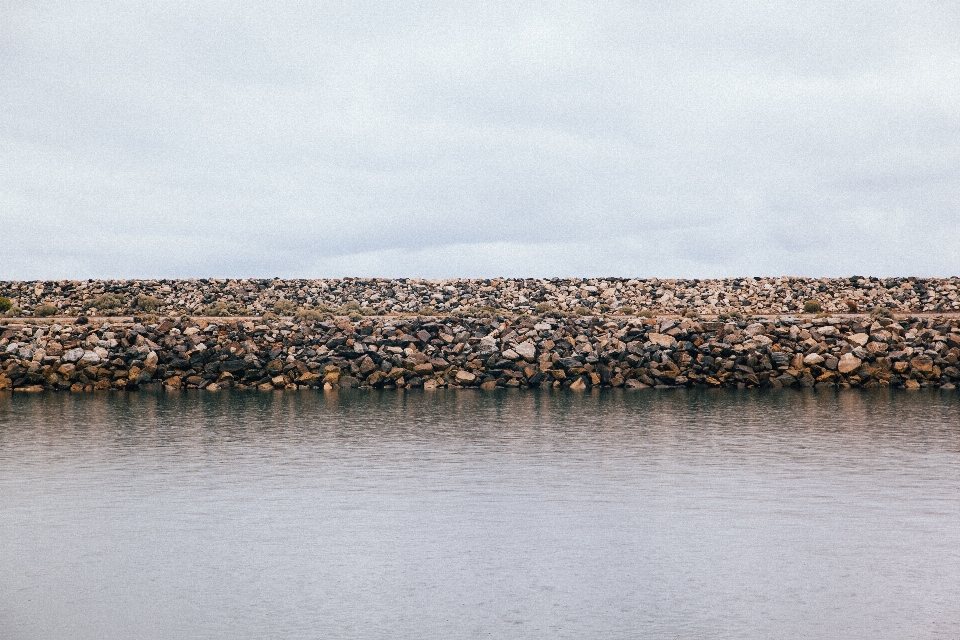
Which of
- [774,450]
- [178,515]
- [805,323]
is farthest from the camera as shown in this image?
[805,323]

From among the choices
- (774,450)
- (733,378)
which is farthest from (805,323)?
(774,450)

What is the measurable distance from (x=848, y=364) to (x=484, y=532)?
31.7 meters

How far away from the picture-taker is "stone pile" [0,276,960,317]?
63.6m

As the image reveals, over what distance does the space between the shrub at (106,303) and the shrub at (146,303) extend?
0.89 m

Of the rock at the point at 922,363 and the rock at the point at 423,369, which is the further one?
the rock at the point at 423,369

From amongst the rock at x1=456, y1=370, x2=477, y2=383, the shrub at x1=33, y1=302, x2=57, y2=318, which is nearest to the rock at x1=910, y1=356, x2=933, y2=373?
the rock at x1=456, y1=370, x2=477, y2=383

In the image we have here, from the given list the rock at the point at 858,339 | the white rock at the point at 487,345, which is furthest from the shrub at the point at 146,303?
the rock at the point at 858,339

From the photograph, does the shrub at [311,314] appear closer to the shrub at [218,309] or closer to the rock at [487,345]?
the shrub at [218,309]

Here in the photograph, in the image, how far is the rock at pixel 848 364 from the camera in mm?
42062

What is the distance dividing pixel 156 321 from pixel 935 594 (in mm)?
46175

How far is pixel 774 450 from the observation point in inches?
878

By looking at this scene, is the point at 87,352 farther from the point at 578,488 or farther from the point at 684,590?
the point at 684,590

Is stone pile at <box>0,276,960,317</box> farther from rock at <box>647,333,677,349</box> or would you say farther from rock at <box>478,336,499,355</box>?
rock at <box>478,336,499,355</box>

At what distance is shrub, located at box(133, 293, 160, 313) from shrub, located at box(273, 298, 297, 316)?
7.80 m
